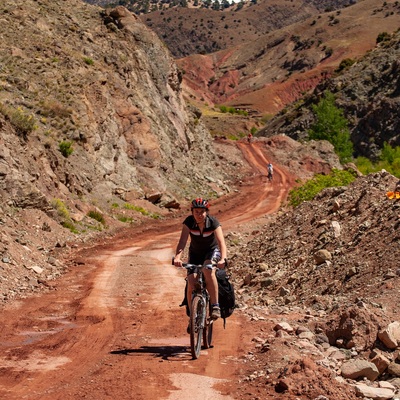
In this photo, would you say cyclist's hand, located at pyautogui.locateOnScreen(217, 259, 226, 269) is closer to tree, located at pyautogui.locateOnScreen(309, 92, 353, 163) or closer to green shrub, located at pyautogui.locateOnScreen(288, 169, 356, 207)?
green shrub, located at pyautogui.locateOnScreen(288, 169, 356, 207)

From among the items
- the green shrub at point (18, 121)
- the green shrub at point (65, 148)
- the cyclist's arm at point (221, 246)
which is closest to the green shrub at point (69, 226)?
the green shrub at point (18, 121)

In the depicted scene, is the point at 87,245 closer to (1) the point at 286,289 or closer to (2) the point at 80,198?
(2) the point at 80,198

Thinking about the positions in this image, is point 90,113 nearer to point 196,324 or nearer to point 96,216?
point 96,216

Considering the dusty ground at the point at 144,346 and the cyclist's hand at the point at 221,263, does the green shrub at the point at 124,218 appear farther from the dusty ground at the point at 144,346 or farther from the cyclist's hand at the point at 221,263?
the cyclist's hand at the point at 221,263

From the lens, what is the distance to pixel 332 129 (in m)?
73.4

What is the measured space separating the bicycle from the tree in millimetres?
63721

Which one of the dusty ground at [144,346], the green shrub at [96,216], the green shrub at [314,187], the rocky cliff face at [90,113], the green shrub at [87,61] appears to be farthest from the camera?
the green shrub at [87,61]

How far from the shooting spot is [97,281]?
16.5 meters

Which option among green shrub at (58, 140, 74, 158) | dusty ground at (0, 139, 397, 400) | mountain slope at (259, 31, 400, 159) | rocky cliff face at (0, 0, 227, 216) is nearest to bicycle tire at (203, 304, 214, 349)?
dusty ground at (0, 139, 397, 400)

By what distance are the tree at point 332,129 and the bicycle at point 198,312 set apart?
6372 cm

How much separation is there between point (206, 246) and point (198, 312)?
0.95m

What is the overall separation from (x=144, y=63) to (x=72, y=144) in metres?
17.4

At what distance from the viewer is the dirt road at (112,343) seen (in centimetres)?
737

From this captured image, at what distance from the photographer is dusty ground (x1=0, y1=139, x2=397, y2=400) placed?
287 inches
